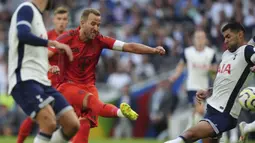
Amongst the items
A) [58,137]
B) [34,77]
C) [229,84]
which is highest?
[34,77]

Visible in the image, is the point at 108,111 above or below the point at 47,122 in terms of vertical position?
below

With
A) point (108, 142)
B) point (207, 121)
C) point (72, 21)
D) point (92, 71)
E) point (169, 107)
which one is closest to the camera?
point (207, 121)

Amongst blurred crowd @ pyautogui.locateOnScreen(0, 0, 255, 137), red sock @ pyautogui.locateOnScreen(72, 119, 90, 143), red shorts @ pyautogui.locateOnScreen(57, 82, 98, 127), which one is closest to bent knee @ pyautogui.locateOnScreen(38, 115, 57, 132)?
red sock @ pyautogui.locateOnScreen(72, 119, 90, 143)

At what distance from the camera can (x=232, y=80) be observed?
33.7 ft

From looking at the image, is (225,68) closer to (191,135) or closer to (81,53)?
(191,135)

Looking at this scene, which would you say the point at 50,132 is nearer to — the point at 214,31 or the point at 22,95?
the point at 22,95

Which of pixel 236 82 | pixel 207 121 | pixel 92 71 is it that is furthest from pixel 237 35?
pixel 92 71

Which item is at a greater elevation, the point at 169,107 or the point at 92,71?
the point at 92,71

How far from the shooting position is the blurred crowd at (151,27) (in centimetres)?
2180

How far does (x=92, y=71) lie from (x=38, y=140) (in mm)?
2393

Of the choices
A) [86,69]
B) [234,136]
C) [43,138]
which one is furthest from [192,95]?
[43,138]

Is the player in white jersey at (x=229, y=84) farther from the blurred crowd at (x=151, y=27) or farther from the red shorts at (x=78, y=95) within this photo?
the blurred crowd at (x=151, y=27)

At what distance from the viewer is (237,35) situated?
10273 mm

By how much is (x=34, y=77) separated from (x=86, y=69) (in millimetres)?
2160
